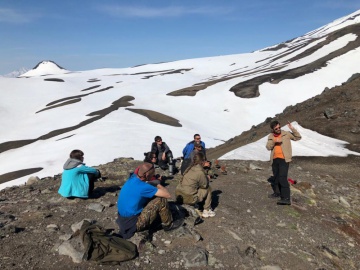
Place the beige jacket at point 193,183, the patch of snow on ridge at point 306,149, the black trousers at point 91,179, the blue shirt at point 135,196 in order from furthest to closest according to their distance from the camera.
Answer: the patch of snow on ridge at point 306,149 < the black trousers at point 91,179 < the beige jacket at point 193,183 < the blue shirt at point 135,196

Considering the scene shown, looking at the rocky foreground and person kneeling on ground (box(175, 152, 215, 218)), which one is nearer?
the rocky foreground

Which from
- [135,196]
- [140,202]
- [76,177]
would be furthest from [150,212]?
[76,177]

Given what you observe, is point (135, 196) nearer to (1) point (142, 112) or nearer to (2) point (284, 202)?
(2) point (284, 202)

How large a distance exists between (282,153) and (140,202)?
607 centimetres

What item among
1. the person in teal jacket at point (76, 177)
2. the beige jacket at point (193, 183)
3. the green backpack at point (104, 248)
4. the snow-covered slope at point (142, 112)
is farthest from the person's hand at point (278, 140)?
the snow-covered slope at point (142, 112)

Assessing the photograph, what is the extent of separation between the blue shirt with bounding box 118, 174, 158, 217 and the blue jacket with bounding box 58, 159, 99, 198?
356 cm

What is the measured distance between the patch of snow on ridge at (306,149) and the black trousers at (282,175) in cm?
876

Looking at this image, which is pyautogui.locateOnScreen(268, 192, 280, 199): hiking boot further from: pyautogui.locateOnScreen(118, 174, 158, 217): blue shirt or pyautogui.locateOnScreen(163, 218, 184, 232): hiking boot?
pyautogui.locateOnScreen(118, 174, 158, 217): blue shirt

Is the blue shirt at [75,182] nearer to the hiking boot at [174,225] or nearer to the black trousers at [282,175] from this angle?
the hiking boot at [174,225]

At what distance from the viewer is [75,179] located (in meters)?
12.1

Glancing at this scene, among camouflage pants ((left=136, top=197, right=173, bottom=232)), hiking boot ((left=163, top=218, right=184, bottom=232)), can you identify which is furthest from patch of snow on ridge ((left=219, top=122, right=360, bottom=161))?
camouflage pants ((left=136, top=197, right=173, bottom=232))

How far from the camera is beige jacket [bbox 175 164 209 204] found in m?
10.6

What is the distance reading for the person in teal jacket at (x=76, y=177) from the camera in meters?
11.8

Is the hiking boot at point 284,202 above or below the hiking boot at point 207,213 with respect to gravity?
below
